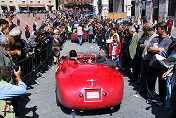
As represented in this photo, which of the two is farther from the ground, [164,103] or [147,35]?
[147,35]

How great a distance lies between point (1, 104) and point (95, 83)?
2.10m

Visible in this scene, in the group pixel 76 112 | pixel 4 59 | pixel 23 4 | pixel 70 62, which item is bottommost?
pixel 76 112

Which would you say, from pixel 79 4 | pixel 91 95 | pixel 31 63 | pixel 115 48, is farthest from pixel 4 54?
pixel 79 4

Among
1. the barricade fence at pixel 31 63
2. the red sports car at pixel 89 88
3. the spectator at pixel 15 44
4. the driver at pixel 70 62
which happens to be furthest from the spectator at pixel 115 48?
the spectator at pixel 15 44

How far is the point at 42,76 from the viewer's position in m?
8.46

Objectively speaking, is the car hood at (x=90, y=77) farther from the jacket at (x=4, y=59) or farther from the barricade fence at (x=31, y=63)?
the barricade fence at (x=31, y=63)

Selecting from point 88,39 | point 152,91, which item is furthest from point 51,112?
point 88,39

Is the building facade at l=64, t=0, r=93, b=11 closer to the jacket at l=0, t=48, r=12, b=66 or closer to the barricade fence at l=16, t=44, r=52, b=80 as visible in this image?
the barricade fence at l=16, t=44, r=52, b=80

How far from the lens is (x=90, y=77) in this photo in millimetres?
4684

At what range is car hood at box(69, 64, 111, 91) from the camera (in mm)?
4505

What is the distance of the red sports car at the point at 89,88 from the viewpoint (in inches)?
173

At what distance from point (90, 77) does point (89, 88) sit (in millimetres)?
337

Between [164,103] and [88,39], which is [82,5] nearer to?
[88,39]

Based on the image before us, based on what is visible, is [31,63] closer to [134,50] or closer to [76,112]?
[76,112]
